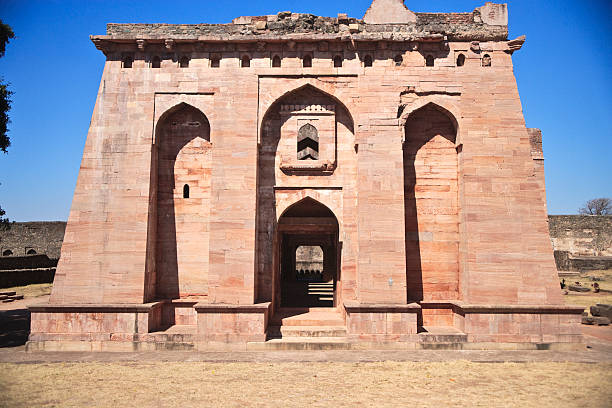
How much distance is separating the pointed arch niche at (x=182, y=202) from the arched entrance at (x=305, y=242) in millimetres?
2448

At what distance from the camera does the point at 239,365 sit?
888 centimetres

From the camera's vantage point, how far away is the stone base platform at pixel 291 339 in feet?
33.4

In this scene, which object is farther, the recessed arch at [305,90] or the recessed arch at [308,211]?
the recessed arch at [308,211]

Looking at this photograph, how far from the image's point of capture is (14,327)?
13242mm

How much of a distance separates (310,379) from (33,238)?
32511mm

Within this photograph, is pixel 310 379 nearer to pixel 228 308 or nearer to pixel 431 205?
pixel 228 308

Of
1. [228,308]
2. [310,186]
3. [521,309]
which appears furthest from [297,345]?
[521,309]

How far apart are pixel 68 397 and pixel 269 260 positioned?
568cm

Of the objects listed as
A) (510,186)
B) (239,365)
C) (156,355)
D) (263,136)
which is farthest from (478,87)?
(156,355)

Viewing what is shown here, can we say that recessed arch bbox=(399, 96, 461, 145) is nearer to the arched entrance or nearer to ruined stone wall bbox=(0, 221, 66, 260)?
the arched entrance

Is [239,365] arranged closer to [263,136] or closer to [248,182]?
[248,182]

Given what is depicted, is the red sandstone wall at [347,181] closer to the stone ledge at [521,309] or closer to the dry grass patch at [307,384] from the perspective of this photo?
the stone ledge at [521,309]

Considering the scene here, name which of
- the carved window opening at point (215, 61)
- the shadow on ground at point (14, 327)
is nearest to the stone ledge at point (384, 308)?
the carved window opening at point (215, 61)

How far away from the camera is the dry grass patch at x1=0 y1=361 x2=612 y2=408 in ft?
22.2
